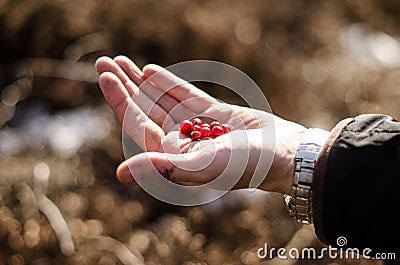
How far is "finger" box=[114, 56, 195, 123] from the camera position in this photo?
1.90 meters

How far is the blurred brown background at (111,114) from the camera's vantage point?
8.52 feet

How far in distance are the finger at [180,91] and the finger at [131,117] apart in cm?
15

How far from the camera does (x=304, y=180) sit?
143 centimetres

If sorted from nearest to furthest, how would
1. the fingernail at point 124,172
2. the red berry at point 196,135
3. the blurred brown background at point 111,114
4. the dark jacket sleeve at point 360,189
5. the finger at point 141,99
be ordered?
1. the dark jacket sleeve at point 360,189
2. the fingernail at point 124,172
3. the red berry at point 196,135
4. the finger at point 141,99
5. the blurred brown background at point 111,114

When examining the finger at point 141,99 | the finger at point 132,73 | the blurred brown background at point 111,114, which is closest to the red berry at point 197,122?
the finger at point 141,99

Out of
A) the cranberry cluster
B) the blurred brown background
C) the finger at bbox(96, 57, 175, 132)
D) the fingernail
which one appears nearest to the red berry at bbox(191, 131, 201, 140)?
the cranberry cluster

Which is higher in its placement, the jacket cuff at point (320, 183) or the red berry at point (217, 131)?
the jacket cuff at point (320, 183)

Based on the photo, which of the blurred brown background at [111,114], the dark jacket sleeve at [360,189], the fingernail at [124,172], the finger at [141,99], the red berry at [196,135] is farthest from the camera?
the blurred brown background at [111,114]

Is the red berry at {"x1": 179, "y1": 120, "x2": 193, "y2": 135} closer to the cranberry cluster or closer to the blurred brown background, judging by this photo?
the cranberry cluster

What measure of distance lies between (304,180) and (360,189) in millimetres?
151

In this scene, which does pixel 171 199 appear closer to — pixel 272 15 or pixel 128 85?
pixel 128 85

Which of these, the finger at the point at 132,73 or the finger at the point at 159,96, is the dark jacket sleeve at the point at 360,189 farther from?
the finger at the point at 132,73

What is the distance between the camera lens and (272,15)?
13.3ft

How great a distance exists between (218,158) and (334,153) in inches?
A: 10.3
